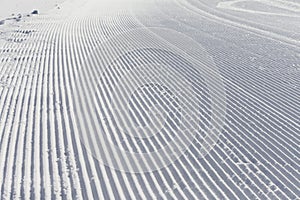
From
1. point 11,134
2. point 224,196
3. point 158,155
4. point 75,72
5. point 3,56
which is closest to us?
point 224,196

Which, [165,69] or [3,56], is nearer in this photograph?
[165,69]

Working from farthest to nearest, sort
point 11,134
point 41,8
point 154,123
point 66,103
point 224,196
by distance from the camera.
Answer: point 41,8 → point 66,103 → point 154,123 → point 11,134 → point 224,196

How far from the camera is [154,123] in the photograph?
831 centimetres

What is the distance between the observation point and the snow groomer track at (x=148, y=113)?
6.33 m

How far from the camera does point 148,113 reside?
875 cm

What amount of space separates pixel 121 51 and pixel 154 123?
18.2 ft

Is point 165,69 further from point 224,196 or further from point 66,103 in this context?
point 224,196

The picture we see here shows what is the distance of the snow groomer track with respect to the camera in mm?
6328

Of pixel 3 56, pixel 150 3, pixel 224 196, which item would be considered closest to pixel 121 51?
pixel 3 56

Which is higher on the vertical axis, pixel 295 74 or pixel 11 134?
pixel 11 134

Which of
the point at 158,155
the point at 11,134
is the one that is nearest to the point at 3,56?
the point at 11,134

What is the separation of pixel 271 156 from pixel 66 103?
490 cm

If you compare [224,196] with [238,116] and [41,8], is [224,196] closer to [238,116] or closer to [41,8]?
[238,116]

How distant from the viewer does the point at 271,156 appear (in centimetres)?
722
